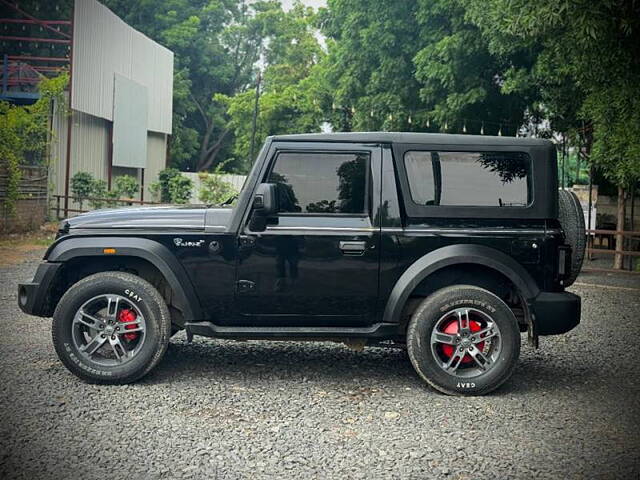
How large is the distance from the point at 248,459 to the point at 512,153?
3.34m

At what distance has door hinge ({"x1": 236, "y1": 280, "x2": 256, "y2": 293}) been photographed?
6359 mm

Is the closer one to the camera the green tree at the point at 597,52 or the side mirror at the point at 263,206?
the side mirror at the point at 263,206

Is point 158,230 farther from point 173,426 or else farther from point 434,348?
point 434,348

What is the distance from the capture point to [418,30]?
25.0m

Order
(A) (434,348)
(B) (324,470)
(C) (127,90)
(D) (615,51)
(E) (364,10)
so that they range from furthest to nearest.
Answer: (C) (127,90)
(E) (364,10)
(D) (615,51)
(A) (434,348)
(B) (324,470)

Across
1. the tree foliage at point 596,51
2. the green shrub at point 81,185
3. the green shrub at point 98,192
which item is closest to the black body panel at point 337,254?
the tree foliage at point 596,51

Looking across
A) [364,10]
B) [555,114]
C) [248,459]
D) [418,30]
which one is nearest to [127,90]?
[364,10]

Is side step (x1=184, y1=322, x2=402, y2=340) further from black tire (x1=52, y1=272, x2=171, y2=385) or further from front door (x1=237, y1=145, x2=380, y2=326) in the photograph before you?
black tire (x1=52, y1=272, x2=171, y2=385)

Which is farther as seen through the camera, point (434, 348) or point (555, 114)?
point (555, 114)

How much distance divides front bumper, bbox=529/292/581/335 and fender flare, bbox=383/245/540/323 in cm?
8

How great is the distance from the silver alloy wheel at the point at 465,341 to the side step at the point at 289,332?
1.29ft

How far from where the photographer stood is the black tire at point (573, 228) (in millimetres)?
6613

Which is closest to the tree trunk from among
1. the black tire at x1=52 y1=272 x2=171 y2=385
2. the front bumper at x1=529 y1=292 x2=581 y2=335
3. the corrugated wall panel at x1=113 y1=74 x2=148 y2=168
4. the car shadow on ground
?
the car shadow on ground

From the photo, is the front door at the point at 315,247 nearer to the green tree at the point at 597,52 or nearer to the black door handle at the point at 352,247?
the black door handle at the point at 352,247
